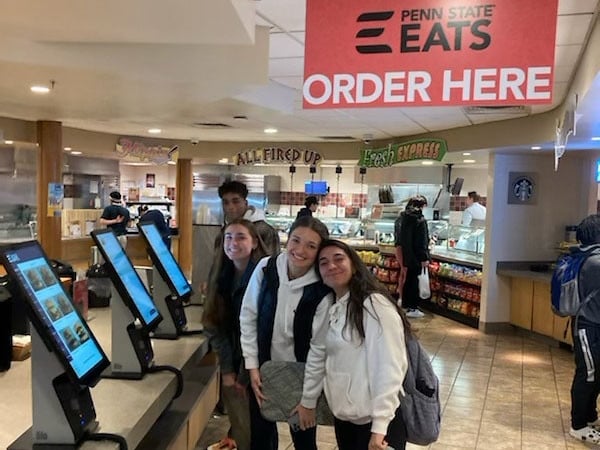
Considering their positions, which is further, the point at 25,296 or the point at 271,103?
the point at 271,103

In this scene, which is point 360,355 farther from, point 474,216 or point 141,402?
point 474,216

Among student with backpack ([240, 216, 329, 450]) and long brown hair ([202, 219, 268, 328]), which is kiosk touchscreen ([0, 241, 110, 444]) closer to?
student with backpack ([240, 216, 329, 450])

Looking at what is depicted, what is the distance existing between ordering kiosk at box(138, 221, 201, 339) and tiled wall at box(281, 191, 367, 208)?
10.6m

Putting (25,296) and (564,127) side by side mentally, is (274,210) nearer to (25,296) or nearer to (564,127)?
(564,127)

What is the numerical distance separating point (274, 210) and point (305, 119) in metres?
7.23

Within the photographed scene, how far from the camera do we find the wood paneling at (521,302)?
7.21 m

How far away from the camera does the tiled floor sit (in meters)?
4.19

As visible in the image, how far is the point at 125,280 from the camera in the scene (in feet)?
7.57

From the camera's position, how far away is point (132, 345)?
7.64ft

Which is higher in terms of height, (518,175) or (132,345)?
(518,175)

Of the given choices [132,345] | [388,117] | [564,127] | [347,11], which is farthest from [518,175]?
[132,345]

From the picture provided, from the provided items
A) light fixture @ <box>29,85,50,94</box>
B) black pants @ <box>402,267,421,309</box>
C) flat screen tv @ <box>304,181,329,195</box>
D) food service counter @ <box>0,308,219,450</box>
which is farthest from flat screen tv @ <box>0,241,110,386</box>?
flat screen tv @ <box>304,181,329,195</box>

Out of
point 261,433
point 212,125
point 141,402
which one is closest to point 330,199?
point 212,125

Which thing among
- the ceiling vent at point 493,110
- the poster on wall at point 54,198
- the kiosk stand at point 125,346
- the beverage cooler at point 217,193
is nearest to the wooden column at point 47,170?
the poster on wall at point 54,198
